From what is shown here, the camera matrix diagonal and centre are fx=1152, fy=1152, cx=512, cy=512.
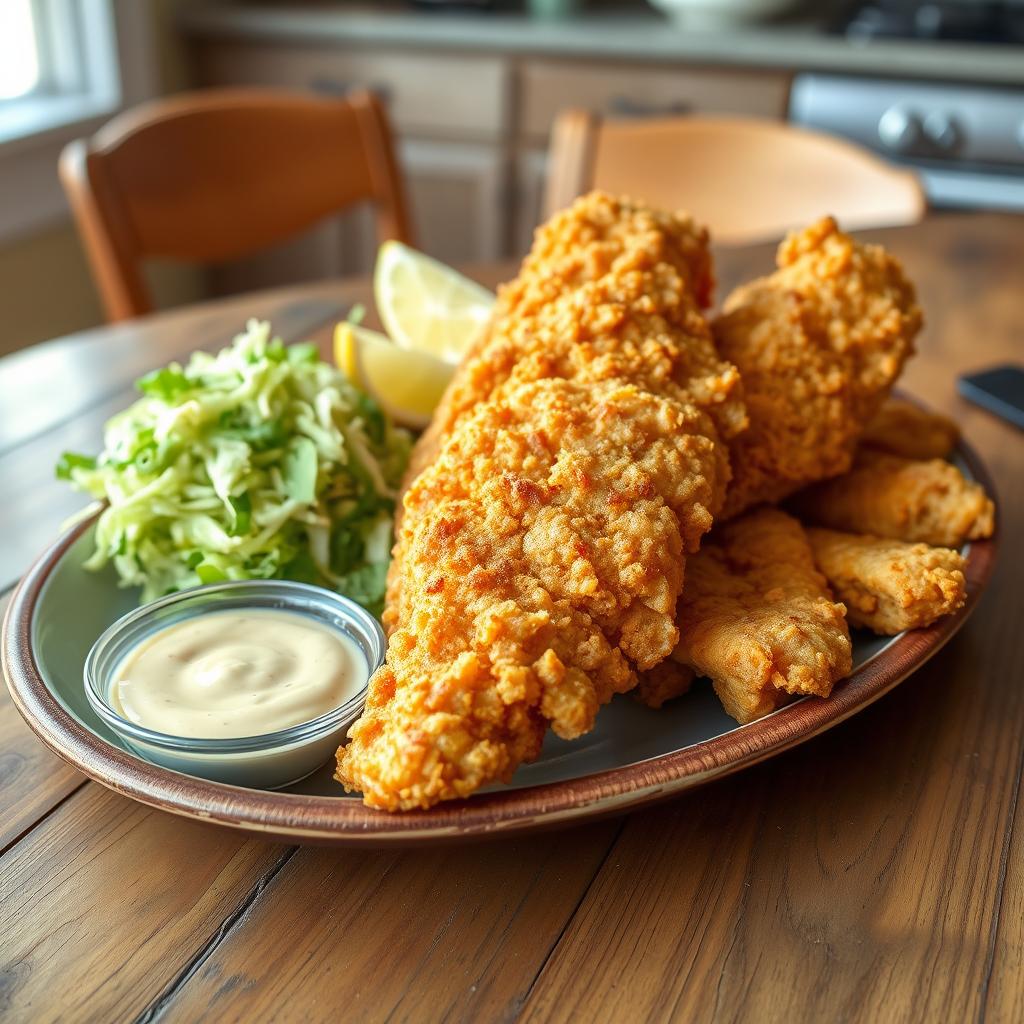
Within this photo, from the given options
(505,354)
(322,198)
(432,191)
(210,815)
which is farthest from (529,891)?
(432,191)

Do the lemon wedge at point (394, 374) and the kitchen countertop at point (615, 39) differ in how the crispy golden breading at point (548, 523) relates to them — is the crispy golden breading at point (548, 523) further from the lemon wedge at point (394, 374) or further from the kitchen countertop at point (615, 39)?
the kitchen countertop at point (615, 39)

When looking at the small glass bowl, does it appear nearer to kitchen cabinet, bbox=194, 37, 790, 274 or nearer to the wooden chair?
the wooden chair

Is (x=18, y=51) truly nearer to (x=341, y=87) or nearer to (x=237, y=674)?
(x=341, y=87)

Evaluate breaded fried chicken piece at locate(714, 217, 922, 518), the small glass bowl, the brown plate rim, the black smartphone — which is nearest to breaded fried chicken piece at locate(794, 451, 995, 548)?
breaded fried chicken piece at locate(714, 217, 922, 518)

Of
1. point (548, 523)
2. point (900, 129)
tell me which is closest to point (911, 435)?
point (548, 523)

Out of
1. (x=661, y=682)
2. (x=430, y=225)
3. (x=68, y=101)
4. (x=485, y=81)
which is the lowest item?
(x=430, y=225)

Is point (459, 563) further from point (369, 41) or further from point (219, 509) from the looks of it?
point (369, 41)
